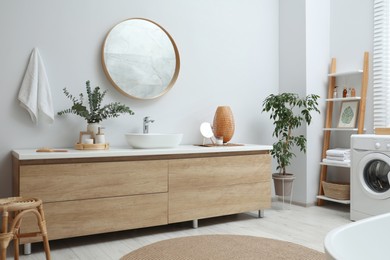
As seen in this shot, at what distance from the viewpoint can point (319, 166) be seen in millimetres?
4426

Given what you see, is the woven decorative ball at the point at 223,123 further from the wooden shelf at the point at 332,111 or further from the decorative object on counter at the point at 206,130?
the wooden shelf at the point at 332,111

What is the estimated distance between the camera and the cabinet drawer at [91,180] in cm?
275

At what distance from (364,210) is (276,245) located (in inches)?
43.8

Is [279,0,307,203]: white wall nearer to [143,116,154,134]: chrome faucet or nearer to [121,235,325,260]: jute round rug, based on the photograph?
[121,235,325,260]: jute round rug

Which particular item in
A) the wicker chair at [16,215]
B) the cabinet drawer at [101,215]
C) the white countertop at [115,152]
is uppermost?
the white countertop at [115,152]

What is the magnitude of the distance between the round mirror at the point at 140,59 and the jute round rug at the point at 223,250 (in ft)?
4.64

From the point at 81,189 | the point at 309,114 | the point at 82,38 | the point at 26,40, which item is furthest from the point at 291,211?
the point at 26,40

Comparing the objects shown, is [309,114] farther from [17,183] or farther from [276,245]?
[17,183]

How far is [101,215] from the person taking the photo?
2.99 meters

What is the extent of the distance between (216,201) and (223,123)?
2.56 feet

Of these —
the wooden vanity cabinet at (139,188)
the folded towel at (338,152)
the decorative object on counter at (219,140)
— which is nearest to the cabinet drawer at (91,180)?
the wooden vanity cabinet at (139,188)

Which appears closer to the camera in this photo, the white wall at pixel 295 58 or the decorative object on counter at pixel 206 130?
the decorative object on counter at pixel 206 130

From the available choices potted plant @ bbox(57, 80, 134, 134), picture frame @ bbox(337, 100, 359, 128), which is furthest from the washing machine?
potted plant @ bbox(57, 80, 134, 134)

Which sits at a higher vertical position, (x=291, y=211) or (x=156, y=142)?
(x=156, y=142)
